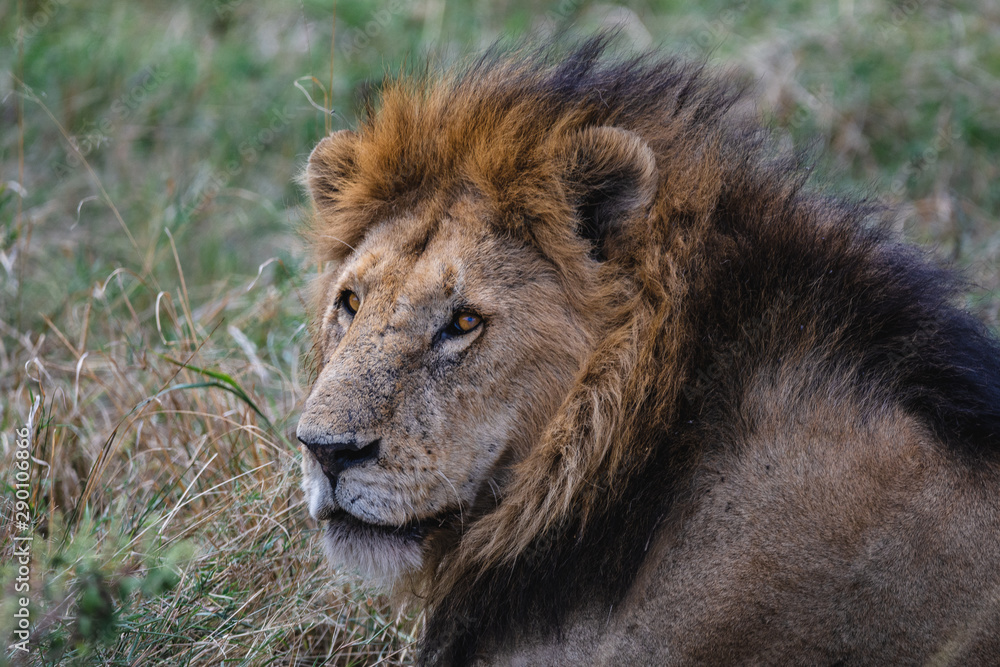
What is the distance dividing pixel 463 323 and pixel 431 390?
229 mm

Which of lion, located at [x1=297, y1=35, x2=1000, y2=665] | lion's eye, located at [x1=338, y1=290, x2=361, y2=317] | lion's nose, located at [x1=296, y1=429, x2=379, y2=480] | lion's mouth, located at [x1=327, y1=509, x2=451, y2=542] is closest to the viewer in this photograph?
lion, located at [x1=297, y1=35, x2=1000, y2=665]

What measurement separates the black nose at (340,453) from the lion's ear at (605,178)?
912 millimetres

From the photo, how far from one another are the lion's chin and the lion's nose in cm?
18

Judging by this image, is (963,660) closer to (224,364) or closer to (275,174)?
(224,364)

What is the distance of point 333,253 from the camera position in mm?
3486

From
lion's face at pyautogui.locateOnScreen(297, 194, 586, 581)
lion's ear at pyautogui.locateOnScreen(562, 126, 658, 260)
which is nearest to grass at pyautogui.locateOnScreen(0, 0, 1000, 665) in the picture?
lion's face at pyautogui.locateOnScreen(297, 194, 586, 581)

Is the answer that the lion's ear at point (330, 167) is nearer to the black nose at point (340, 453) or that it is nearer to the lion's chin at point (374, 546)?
the black nose at point (340, 453)

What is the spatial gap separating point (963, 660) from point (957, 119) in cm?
566

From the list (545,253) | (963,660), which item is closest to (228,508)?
(545,253)

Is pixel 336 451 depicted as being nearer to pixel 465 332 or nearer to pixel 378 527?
pixel 378 527

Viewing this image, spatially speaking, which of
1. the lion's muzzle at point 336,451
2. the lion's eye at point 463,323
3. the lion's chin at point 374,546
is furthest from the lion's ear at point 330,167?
the lion's chin at point 374,546

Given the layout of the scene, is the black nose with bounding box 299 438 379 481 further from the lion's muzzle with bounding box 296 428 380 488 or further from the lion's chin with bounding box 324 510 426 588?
the lion's chin with bounding box 324 510 426 588

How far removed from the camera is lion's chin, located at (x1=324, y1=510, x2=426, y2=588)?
2.78m

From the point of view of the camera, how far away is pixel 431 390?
9.15ft
